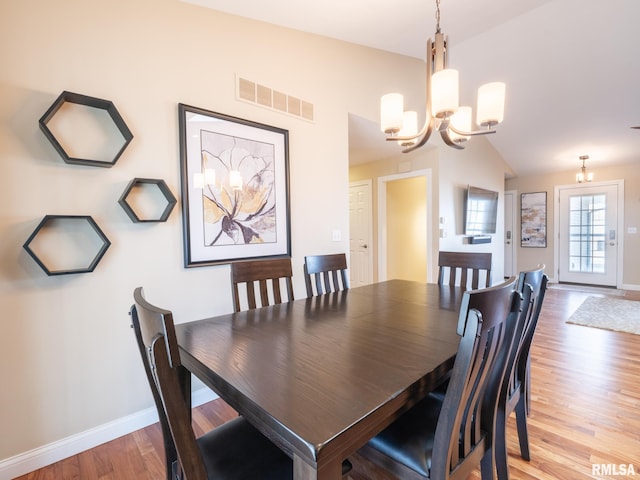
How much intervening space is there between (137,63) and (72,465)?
2.30 meters

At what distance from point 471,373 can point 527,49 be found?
167 inches

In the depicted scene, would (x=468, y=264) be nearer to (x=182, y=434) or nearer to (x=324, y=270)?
(x=324, y=270)

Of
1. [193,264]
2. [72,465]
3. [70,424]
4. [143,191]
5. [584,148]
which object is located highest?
[584,148]

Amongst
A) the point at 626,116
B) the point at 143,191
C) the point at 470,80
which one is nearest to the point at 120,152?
the point at 143,191

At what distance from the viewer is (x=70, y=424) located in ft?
5.52

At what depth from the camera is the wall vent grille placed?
2.36 m

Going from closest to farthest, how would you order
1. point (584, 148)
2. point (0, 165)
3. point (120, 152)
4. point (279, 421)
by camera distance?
point (279, 421) → point (0, 165) → point (120, 152) → point (584, 148)

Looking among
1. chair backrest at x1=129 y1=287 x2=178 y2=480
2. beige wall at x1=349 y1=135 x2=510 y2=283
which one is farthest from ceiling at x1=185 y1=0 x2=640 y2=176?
chair backrest at x1=129 y1=287 x2=178 y2=480

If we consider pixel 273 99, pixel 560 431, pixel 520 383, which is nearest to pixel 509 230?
pixel 560 431

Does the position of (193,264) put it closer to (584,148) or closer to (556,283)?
(584,148)

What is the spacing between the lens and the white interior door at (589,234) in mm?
5918

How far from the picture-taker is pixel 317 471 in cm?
65

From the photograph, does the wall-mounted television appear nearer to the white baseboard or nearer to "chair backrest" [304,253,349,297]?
"chair backrest" [304,253,349,297]

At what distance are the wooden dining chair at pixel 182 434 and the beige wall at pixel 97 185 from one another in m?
1.05
